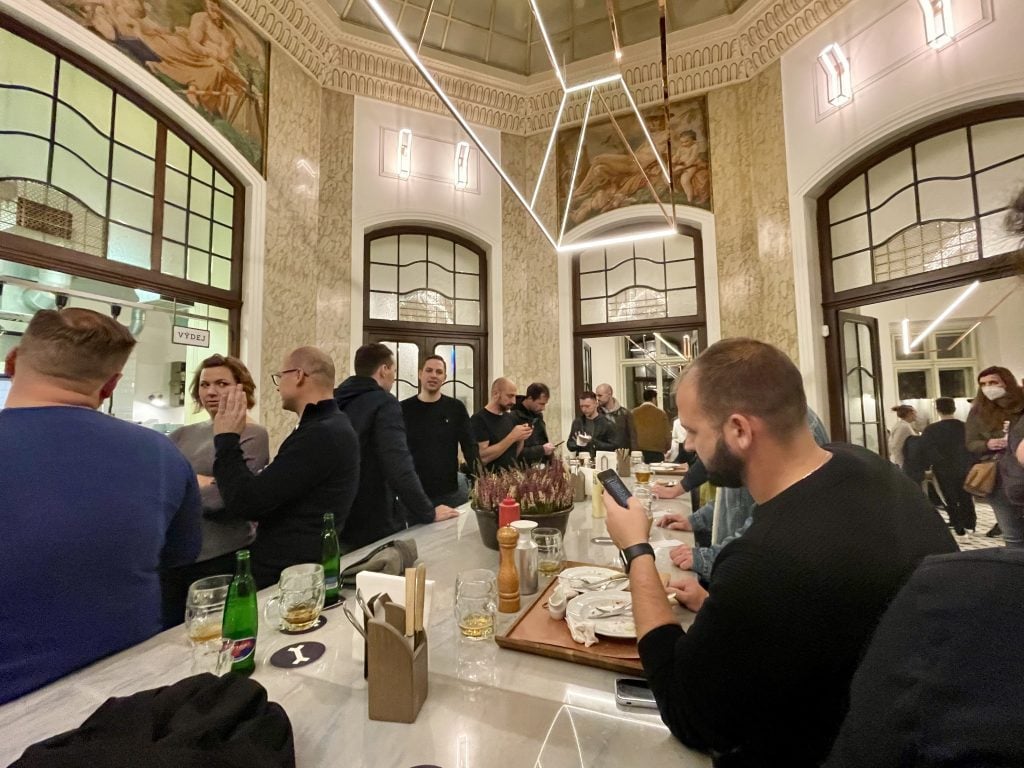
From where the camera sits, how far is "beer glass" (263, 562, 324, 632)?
3.77ft

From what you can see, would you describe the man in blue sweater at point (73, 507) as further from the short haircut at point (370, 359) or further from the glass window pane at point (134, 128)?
the glass window pane at point (134, 128)

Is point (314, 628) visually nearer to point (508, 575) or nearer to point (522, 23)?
point (508, 575)

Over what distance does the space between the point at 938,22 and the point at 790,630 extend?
17.4 ft

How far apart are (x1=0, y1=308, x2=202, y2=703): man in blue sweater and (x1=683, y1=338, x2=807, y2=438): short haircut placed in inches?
56.7

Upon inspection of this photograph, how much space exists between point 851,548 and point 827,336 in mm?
4836

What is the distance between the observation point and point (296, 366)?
187cm

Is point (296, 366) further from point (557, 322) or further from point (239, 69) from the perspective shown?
point (557, 322)

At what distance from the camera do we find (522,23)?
18.8ft

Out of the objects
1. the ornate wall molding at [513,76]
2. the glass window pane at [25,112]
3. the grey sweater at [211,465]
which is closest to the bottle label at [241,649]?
the grey sweater at [211,465]

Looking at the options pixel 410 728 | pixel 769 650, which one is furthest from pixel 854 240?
pixel 410 728

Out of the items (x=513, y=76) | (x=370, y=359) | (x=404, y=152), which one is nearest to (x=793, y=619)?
(x=370, y=359)

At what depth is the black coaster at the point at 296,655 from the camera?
1.00m

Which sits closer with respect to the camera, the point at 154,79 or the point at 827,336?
the point at 154,79

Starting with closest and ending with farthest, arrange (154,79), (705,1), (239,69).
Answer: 1. (154,79)
2. (239,69)
3. (705,1)
